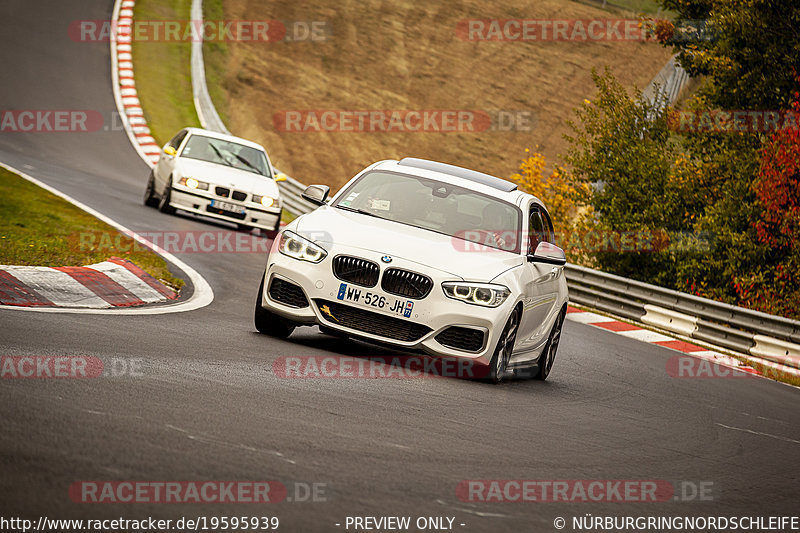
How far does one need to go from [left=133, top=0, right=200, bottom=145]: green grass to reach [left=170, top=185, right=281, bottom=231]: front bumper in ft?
35.4

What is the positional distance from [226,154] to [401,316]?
12.1 meters

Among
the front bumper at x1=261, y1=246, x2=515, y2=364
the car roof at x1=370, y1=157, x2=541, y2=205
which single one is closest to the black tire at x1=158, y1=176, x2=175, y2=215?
the car roof at x1=370, y1=157, x2=541, y2=205

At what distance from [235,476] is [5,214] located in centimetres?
929

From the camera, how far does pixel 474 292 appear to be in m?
8.42

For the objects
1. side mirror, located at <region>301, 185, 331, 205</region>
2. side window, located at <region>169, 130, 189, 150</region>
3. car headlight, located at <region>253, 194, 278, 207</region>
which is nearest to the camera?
side mirror, located at <region>301, 185, 331, 205</region>

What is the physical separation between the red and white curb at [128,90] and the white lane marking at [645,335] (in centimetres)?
1404

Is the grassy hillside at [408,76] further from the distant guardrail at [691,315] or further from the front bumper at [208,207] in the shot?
the distant guardrail at [691,315]

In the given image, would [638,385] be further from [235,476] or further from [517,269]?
[235,476]

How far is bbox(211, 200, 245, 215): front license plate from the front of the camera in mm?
18578

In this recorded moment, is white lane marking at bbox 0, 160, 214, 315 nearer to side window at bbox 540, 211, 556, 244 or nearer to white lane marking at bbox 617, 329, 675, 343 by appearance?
side window at bbox 540, 211, 556, 244

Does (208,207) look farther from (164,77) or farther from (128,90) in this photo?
(164,77)

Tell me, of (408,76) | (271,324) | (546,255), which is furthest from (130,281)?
(408,76)

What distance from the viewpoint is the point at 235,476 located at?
468cm

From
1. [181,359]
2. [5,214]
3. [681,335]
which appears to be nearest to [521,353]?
[181,359]
